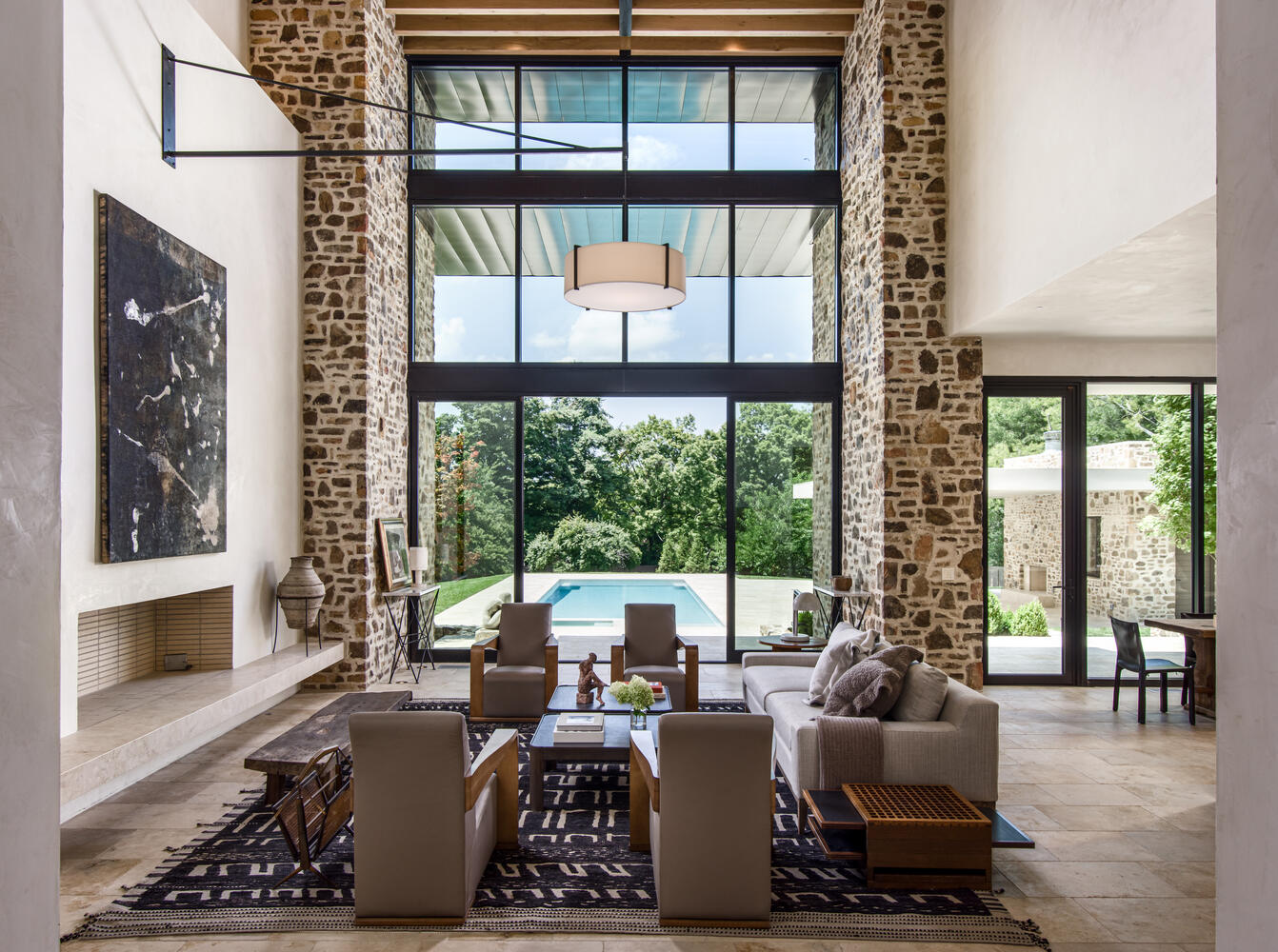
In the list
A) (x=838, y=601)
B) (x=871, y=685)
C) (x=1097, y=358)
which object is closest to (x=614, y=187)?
(x=838, y=601)

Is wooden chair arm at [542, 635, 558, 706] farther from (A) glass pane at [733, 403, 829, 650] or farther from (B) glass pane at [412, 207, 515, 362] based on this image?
(B) glass pane at [412, 207, 515, 362]

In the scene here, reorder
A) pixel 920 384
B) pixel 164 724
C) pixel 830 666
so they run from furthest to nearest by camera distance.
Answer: pixel 920 384
pixel 830 666
pixel 164 724

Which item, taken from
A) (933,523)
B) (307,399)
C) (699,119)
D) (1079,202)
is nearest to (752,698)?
(933,523)

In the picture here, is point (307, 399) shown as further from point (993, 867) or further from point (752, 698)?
point (993, 867)

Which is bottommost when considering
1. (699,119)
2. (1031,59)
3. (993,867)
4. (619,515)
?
(993,867)

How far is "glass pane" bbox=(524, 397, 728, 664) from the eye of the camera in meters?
8.35

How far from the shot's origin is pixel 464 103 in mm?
8383

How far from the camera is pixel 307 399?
6949mm

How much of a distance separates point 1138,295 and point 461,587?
645 centimetres

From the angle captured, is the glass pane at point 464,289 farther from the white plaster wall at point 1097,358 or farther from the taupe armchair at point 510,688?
the white plaster wall at point 1097,358

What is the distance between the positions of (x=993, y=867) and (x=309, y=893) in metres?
3.16

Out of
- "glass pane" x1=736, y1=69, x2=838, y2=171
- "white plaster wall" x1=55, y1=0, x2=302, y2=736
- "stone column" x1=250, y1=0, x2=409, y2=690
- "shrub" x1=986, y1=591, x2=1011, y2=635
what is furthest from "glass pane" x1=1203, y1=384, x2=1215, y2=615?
"white plaster wall" x1=55, y1=0, x2=302, y2=736

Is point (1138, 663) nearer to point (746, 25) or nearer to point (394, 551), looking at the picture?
point (394, 551)

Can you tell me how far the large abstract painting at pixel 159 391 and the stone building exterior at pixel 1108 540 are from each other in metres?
6.50
